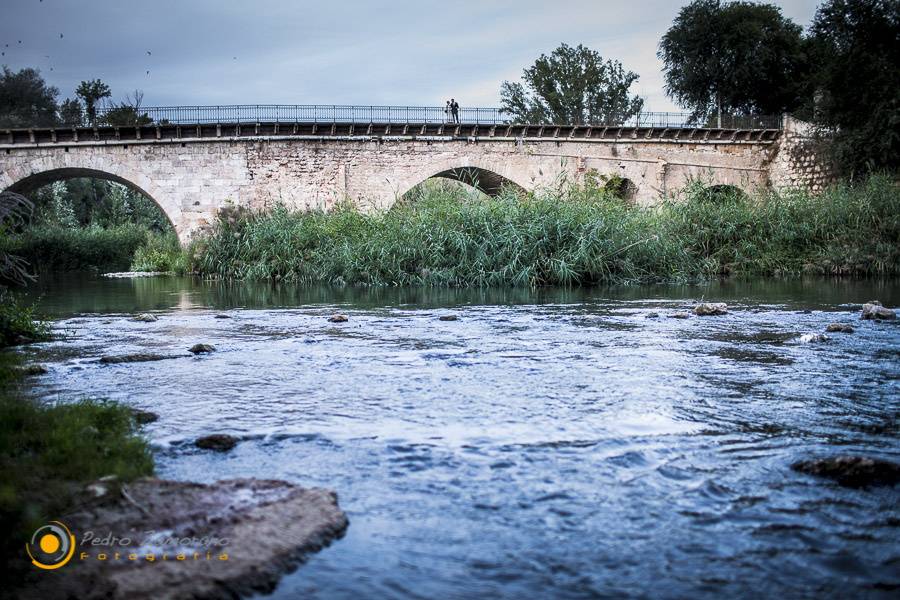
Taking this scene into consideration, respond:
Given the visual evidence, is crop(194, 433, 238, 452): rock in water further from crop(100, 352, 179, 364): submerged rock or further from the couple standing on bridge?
the couple standing on bridge

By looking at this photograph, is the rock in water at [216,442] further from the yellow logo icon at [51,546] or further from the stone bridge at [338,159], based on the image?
the stone bridge at [338,159]

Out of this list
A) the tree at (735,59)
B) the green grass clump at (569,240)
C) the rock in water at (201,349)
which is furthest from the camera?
the tree at (735,59)

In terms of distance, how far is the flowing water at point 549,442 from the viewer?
2221mm

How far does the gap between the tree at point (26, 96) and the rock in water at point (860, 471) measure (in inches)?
1944

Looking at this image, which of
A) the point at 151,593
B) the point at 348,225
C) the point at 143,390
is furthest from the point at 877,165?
the point at 151,593

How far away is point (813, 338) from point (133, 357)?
5.45m

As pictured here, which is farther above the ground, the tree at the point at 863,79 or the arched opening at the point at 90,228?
the tree at the point at 863,79

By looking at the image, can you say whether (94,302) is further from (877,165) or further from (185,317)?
(877,165)

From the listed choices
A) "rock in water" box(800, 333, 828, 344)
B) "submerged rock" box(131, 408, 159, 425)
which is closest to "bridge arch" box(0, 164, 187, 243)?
"rock in water" box(800, 333, 828, 344)

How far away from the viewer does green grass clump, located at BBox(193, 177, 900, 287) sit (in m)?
14.8

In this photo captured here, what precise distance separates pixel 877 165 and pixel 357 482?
2661cm

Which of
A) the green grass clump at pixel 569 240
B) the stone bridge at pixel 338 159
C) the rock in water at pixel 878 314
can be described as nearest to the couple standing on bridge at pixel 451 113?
the stone bridge at pixel 338 159

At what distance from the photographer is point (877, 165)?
82.5ft

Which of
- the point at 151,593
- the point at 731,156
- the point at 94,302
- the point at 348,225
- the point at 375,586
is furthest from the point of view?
the point at 731,156
